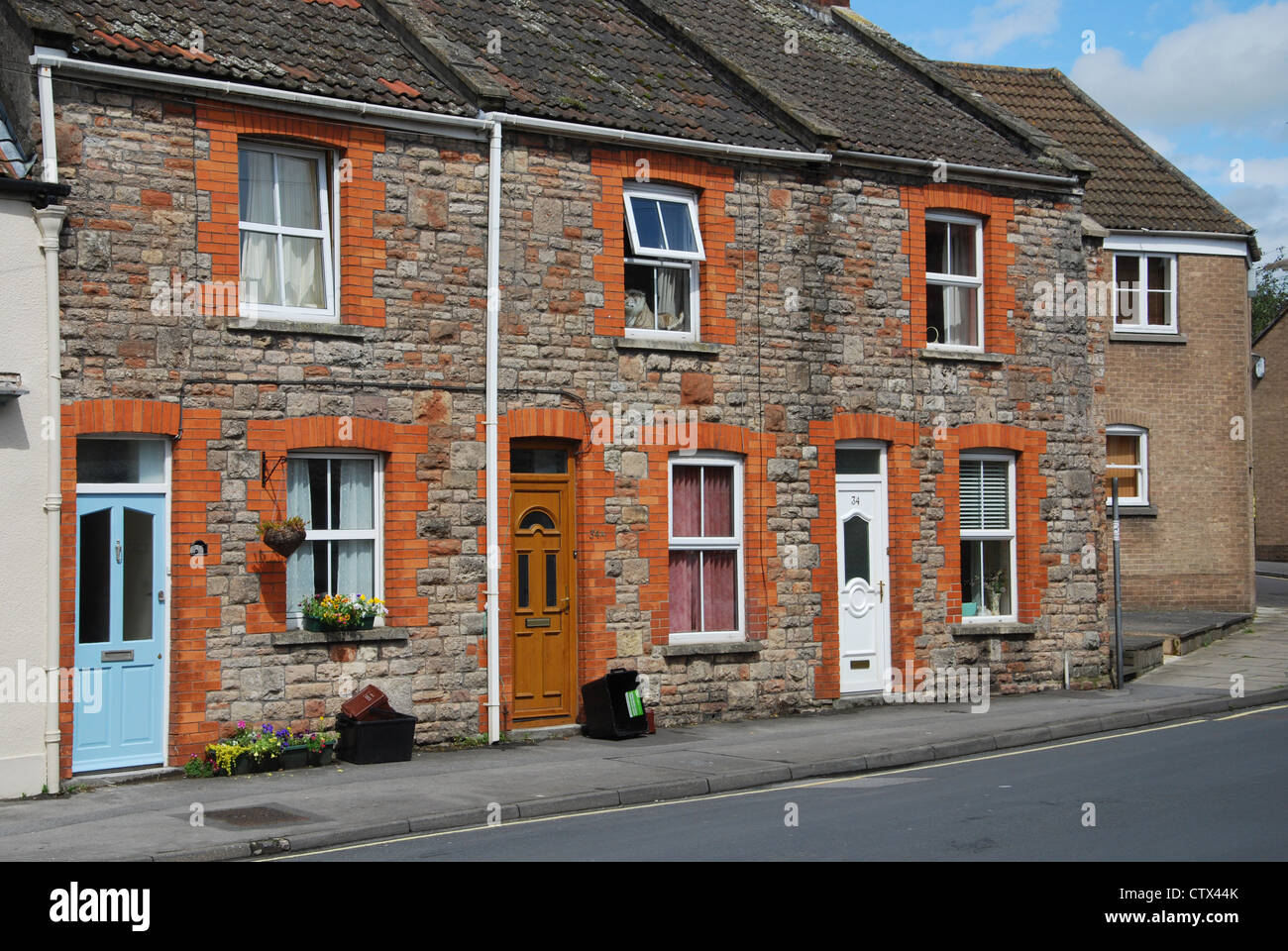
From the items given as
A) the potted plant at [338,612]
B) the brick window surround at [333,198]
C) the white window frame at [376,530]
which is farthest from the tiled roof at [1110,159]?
the potted plant at [338,612]

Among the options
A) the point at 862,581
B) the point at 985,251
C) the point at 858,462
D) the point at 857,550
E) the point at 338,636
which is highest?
the point at 985,251

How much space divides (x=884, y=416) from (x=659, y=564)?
3.76 m

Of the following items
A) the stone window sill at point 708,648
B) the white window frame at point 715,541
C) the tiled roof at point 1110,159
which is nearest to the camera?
the stone window sill at point 708,648

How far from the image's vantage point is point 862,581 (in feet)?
60.1

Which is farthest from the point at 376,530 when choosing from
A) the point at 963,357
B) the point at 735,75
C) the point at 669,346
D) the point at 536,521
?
the point at 963,357

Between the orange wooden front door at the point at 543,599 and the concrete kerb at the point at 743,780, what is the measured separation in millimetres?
3394

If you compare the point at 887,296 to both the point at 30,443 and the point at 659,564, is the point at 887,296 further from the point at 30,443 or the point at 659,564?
the point at 30,443

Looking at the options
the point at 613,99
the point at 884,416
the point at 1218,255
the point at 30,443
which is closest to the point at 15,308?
the point at 30,443

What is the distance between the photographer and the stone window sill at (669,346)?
16391 mm

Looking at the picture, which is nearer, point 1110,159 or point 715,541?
point 715,541

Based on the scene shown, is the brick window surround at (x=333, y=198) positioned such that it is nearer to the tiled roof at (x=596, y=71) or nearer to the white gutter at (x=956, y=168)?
the tiled roof at (x=596, y=71)

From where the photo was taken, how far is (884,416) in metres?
18.3

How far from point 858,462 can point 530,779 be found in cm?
721

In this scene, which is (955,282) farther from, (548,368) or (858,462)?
(548,368)
